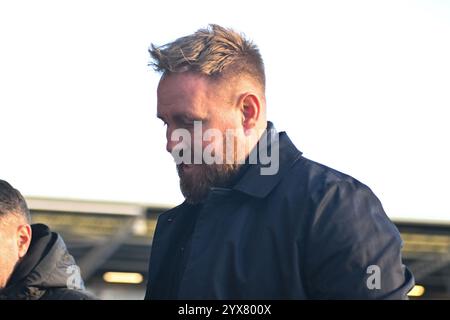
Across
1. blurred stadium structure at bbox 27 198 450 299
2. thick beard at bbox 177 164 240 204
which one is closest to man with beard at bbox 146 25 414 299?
thick beard at bbox 177 164 240 204

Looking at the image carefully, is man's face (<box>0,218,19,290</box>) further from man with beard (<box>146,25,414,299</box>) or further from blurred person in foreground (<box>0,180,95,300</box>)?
man with beard (<box>146,25,414,299</box>)

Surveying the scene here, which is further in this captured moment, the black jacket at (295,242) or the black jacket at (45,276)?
the black jacket at (45,276)

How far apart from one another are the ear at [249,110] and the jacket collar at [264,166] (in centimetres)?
6

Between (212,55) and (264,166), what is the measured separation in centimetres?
40

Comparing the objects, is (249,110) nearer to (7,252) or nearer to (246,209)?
(246,209)

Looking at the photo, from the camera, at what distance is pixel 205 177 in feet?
8.84

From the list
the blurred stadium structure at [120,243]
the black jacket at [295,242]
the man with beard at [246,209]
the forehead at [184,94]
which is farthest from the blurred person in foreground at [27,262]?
the blurred stadium structure at [120,243]

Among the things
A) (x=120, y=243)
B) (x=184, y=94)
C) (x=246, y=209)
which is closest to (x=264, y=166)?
(x=246, y=209)

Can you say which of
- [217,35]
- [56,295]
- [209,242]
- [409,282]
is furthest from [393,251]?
[56,295]

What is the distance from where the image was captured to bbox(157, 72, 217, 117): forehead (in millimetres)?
2660

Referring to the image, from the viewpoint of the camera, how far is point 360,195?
2.45 meters

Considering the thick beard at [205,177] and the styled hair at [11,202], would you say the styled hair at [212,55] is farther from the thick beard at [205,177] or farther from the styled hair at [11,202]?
the styled hair at [11,202]

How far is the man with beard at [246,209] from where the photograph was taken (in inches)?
91.7
